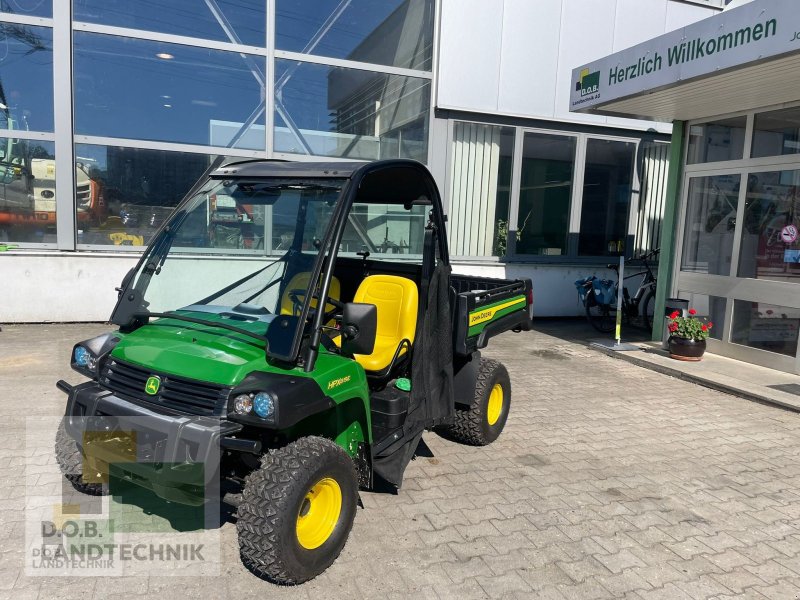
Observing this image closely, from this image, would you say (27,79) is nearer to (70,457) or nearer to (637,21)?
(70,457)

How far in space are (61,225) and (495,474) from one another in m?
7.52

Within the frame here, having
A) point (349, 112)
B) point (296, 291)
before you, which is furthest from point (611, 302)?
point (296, 291)

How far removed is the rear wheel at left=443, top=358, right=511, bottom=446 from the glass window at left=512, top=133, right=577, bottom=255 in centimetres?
669

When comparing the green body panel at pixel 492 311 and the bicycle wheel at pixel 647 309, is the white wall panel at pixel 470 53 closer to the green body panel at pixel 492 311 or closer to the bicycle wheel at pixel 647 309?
the bicycle wheel at pixel 647 309

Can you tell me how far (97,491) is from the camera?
134 inches

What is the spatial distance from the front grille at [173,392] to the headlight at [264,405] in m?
0.17

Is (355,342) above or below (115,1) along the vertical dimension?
below

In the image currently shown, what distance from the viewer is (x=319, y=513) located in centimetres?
289

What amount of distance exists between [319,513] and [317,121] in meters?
8.13

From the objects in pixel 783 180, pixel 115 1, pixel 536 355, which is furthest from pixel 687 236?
pixel 115 1

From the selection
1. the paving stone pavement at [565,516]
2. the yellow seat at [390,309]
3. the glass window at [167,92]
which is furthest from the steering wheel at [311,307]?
the glass window at [167,92]

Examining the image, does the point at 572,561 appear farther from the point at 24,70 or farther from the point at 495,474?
the point at 24,70

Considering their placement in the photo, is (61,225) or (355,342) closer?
(355,342)

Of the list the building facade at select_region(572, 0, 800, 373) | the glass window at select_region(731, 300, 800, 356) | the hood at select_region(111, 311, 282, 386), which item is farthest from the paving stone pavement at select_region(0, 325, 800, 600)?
the building facade at select_region(572, 0, 800, 373)
